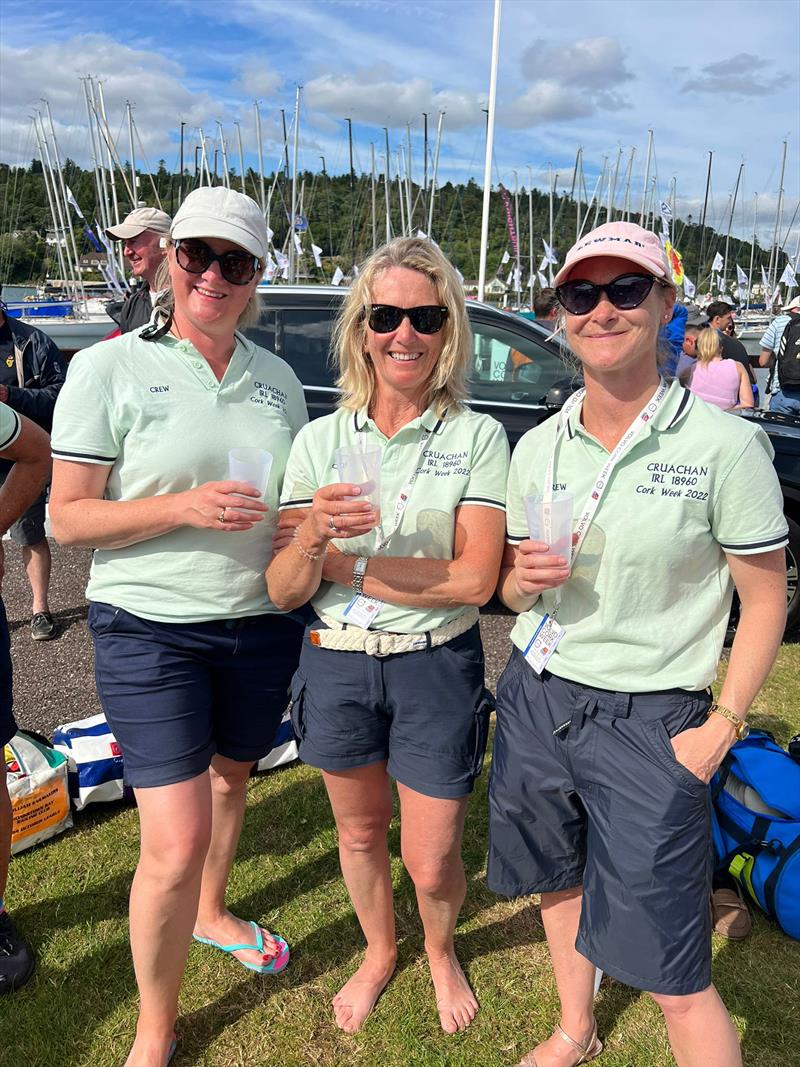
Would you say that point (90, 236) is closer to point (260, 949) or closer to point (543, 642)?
point (260, 949)

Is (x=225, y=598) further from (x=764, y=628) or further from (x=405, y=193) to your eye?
(x=405, y=193)

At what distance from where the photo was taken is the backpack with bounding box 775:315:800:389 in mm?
7219

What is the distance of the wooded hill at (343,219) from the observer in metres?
37.7

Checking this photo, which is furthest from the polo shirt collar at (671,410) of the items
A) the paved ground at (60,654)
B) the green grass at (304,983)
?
the paved ground at (60,654)

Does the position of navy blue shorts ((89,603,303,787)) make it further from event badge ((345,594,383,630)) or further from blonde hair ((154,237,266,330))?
blonde hair ((154,237,266,330))

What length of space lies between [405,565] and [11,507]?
4.20 feet

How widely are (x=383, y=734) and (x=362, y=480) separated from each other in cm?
76

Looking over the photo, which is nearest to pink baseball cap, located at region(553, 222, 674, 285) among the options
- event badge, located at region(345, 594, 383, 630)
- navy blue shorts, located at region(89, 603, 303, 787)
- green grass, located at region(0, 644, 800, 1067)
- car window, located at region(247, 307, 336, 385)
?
event badge, located at region(345, 594, 383, 630)

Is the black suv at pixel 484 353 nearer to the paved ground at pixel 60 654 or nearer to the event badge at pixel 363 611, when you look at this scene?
the paved ground at pixel 60 654

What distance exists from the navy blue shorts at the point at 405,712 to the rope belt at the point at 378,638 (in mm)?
21

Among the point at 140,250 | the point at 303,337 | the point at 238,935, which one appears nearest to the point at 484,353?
the point at 303,337

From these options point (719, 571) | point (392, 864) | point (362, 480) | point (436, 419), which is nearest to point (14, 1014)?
point (392, 864)

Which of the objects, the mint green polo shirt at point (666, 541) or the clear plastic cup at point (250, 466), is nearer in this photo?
the mint green polo shirt at point (666, 541)

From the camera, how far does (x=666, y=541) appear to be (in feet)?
5.24
